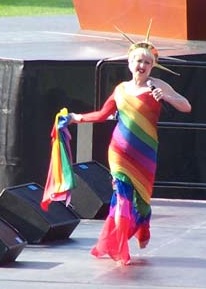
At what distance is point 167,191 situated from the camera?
13.6 m

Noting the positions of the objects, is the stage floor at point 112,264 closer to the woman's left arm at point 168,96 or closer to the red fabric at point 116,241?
the red fabric at point 116,241

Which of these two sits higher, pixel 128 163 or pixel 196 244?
pixel 128 163

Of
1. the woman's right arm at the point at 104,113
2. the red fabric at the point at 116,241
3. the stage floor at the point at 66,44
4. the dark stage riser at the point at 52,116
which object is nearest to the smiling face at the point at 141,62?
the woman's right arm at the point at 104,113

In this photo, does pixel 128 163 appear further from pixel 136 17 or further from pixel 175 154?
pixel 136 17

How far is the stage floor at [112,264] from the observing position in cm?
843

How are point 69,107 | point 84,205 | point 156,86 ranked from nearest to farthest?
point 156,86
point 84,205
point 69,107

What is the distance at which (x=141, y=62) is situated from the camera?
29.7 feet

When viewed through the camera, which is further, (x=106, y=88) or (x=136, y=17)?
(x=136, y=17)

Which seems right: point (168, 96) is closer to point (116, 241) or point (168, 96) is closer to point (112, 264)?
point (116, 241)

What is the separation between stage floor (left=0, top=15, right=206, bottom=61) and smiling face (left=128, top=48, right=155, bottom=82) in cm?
543

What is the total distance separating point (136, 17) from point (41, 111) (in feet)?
12.5

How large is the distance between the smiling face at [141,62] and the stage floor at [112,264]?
138 cm

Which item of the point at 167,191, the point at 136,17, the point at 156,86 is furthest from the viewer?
the point at 136,17

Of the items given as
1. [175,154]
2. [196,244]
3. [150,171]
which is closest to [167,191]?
[175,154]
